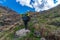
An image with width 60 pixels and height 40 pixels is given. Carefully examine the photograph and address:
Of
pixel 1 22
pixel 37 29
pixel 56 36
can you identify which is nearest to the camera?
pixel 56 36

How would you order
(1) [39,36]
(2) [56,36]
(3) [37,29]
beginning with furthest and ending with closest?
(3) [37,29] < (1) [39,36] < (2) [56,36]

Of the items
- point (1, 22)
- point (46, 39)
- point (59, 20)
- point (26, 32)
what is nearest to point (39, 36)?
point (46, 39)

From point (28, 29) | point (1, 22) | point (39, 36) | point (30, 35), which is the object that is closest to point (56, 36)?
point (39, 36)

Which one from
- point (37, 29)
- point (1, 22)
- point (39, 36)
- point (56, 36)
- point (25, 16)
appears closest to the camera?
point (56, 36)

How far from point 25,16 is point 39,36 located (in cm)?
673

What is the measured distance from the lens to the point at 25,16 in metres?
38.6

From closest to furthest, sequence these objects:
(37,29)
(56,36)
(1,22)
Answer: (56,36) → (37,29) → (1,22)

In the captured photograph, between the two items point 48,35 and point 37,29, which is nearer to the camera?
point 48,35

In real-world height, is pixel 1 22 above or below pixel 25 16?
below

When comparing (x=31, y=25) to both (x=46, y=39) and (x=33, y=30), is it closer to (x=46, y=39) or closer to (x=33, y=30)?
(x=33, y=30)

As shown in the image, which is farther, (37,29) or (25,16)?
(25,16)

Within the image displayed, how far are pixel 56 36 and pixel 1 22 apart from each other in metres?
71.0

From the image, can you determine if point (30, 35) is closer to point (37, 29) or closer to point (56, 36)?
point (37, 29)

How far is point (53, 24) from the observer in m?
37.8
